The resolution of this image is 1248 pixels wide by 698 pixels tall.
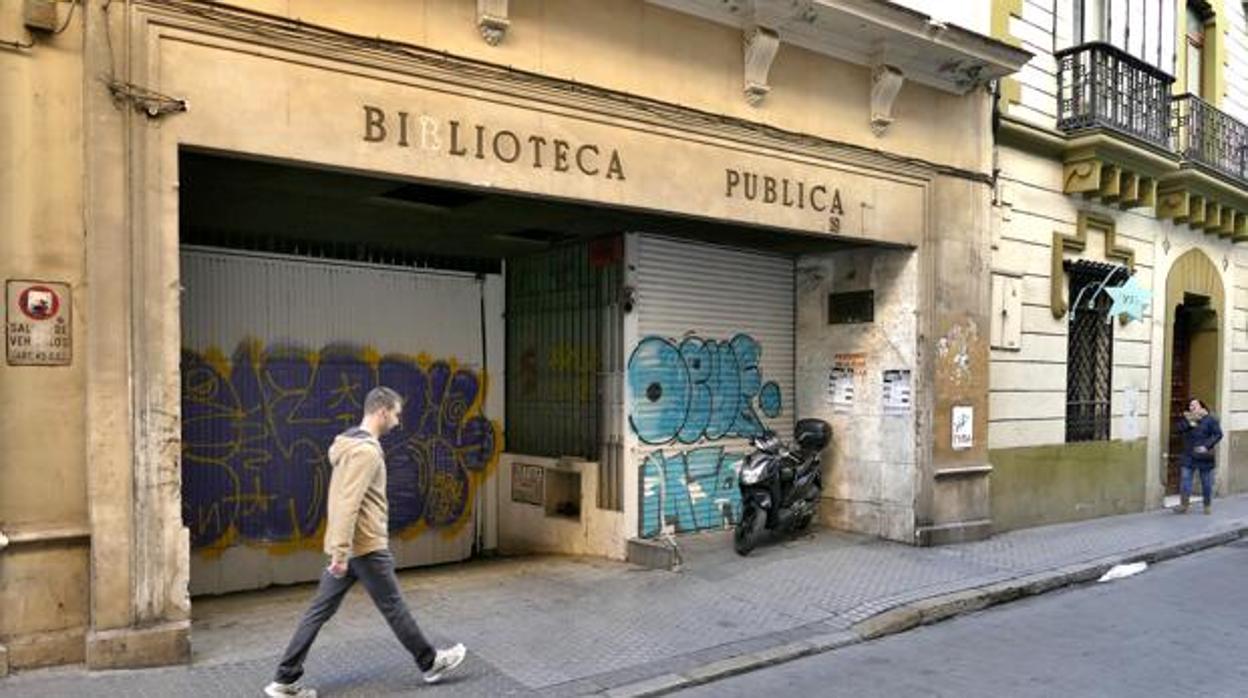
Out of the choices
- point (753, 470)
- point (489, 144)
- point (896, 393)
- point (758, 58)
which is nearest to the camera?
point (489, 144)

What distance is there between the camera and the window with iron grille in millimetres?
12023

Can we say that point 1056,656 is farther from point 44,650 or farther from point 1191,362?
point 1191,362

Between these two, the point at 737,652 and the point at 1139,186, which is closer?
the point at 737,652

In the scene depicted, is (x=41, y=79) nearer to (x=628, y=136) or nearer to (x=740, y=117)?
(x=628, y=136)

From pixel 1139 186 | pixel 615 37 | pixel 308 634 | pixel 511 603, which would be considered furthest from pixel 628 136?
pixel 1139 186

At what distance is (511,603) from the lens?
720cm

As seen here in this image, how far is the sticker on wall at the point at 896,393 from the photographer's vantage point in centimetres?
986

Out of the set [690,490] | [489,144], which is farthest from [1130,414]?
[489,144]

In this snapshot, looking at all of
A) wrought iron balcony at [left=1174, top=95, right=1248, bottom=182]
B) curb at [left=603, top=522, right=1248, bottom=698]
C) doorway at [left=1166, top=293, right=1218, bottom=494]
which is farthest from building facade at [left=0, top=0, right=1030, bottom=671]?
doorway at [left=1166, top=293, right=1218, bottom=494]

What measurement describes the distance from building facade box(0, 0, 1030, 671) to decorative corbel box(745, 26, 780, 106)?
1.3 inches

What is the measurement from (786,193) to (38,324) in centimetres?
608

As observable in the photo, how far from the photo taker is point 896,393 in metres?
9.94

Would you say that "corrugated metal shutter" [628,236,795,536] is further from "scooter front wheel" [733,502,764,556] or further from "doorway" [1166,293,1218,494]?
"doorway" [1166,293,1218,494]

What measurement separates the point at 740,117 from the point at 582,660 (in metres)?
4.87
